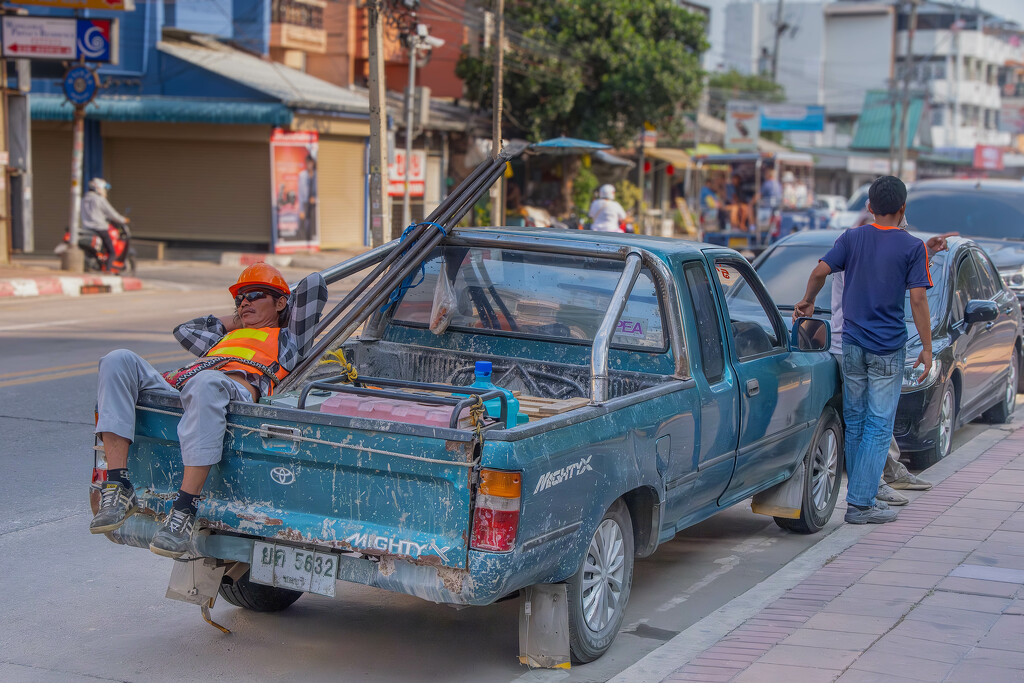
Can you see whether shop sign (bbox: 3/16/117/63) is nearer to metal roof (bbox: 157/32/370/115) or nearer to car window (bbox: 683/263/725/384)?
metal roof (bbox: 157/32/370/115)

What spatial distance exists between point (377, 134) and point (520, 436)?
464 inches

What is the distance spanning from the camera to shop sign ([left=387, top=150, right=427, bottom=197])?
1174 inches

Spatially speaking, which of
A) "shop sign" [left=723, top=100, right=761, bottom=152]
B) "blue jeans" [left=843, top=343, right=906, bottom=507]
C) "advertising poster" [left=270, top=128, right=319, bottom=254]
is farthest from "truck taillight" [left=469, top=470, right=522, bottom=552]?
"shop sign" [left=723, top=100, right=761, bottom=152]

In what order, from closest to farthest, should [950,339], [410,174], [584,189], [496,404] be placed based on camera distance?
1. [496,404]
2. [950,339]
3. [410,174]
4. [584,189]

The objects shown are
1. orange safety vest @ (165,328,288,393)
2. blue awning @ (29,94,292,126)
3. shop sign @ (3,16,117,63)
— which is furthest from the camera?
blue awning @ (29,94,292,126)

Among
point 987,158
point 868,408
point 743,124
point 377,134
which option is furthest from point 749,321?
point 987,158

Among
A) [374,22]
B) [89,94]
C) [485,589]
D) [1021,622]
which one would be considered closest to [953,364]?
[1021,622]

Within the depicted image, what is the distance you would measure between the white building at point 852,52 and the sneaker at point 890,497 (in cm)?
6651

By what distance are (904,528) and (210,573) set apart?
155 inches

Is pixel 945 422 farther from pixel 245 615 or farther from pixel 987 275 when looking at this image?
pixel 245 615

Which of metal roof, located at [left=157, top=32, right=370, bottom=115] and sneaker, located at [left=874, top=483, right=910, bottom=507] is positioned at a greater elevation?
metal roof, located at [left=157, top=32, right=370, bottom=115]

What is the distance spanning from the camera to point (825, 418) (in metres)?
6.84

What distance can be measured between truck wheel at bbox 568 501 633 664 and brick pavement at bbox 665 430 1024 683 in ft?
1.35

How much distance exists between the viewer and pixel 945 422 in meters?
8.40
